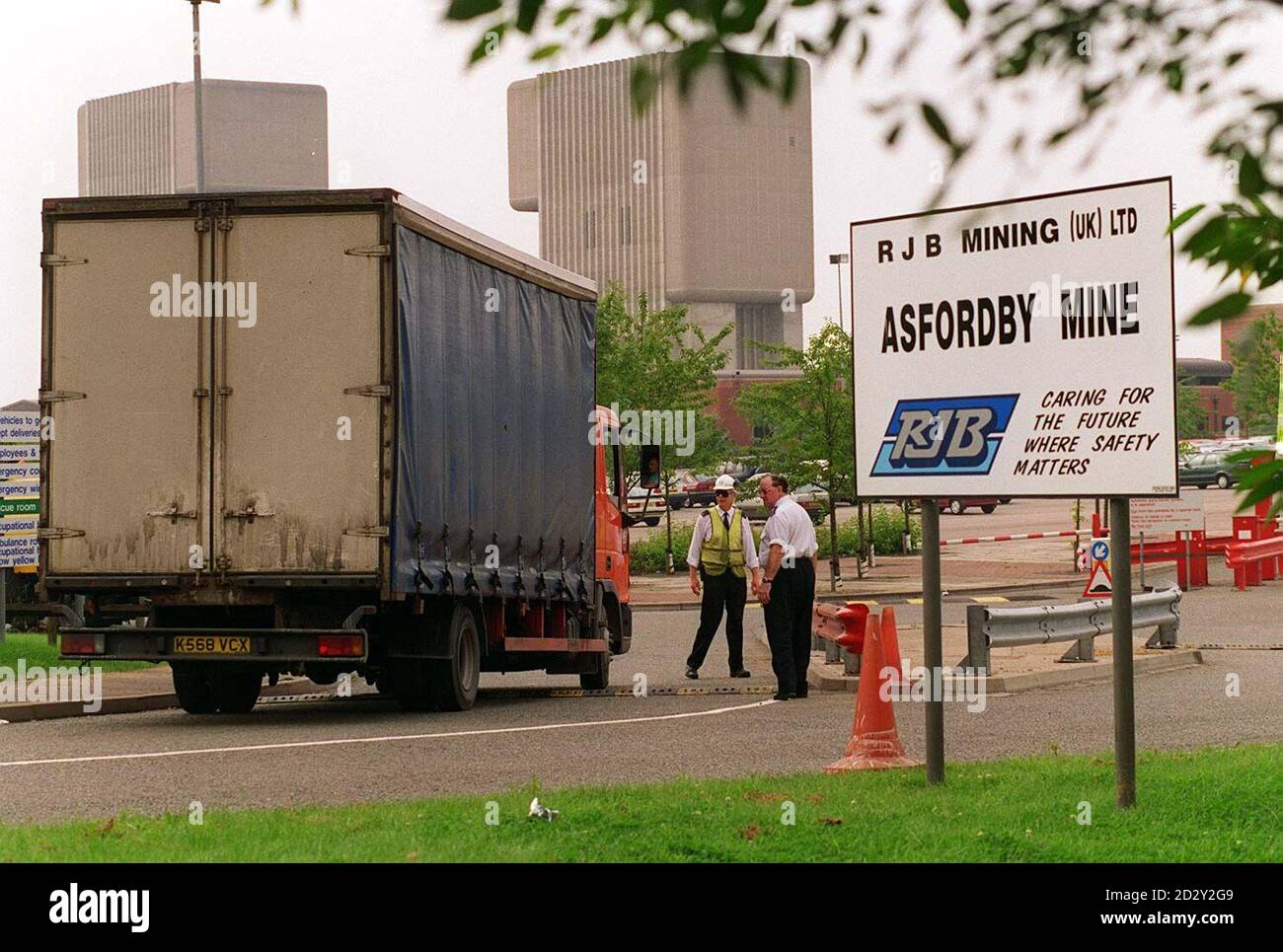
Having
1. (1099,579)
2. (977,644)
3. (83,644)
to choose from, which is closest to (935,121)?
(83,644)

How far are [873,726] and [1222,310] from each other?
7.54 m

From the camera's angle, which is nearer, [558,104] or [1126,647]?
[1126,647]

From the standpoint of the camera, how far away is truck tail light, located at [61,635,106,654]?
14.2 m

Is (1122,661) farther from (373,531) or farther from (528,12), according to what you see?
(373,531)

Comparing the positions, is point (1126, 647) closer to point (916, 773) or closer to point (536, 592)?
point (916, 773)

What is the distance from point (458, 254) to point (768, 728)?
168 inches

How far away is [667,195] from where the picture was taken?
151375 mm

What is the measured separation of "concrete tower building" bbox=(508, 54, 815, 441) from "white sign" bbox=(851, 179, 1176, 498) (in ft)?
447

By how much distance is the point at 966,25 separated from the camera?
3.77 meters

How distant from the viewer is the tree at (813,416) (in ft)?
121

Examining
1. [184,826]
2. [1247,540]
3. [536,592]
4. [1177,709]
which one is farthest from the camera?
[1247,540]

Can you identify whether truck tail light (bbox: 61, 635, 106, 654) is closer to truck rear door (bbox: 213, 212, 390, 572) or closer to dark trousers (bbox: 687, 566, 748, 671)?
truck rear door (bbox: 213, 212, 390, 572)
